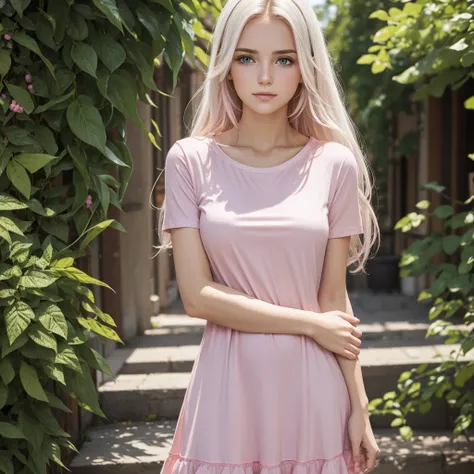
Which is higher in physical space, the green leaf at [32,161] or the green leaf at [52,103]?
the green leaf at [52,103]

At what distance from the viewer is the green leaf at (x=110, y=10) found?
9.11 ft

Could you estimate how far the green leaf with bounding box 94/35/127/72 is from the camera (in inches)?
115

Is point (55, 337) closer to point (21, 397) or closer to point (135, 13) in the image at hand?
point (21, 397)

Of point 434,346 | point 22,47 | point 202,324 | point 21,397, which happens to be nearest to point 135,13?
point 22,47

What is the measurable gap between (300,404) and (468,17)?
2.24 m

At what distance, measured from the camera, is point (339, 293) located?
83.4 inches

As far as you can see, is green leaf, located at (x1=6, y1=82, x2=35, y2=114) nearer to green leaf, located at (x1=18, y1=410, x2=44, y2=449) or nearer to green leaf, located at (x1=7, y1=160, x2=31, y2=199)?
Result: green leaf, located at (x1=7, y1=160, x2=31, y2=199)

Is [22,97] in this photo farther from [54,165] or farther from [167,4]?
[167,4]

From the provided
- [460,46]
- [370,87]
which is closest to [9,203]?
[460,46]

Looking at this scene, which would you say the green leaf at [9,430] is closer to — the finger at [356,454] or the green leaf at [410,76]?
the finger at [356,454]

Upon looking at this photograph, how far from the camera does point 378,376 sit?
553 cm

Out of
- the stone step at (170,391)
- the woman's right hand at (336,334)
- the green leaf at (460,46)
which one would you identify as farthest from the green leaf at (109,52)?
the stone step at (170,391)

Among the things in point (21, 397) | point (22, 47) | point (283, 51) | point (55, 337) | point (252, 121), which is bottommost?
point (21, 397)

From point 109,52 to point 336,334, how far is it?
1.45 metres
